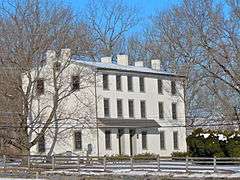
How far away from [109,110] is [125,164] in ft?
53.4

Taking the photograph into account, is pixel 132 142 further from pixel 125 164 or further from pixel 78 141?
pixel 125 164

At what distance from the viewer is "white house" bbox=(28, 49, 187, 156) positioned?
→ 53.3 m

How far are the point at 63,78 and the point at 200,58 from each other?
1255 centimetres

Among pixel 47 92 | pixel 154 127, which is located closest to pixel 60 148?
pixel 47 92

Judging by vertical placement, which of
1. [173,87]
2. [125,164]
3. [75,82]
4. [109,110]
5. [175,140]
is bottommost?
[125,164]

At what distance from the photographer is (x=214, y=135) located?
143 feet

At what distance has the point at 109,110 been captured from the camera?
56250 millimetres

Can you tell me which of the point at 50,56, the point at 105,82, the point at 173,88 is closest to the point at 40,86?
the point at 50,56

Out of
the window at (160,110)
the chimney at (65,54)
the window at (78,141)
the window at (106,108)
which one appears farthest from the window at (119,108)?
the chimney at (65,54)

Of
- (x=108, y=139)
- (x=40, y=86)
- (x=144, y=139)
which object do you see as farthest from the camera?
(x=144, y=139)

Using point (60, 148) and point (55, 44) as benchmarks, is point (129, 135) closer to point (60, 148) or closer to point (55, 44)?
point (60, 148)

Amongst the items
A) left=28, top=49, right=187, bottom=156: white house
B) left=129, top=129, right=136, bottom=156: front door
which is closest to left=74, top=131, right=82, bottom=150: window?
left=28, top=49, right=187, bottom=156: white house

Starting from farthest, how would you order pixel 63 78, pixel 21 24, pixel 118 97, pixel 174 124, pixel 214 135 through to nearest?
pixel 174 124 < pixel 118 97 < pixel 63 78 < pixel 21 24 < pixel 214 135

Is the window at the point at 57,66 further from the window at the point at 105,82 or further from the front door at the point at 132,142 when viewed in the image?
the front door at the point at 132,142
